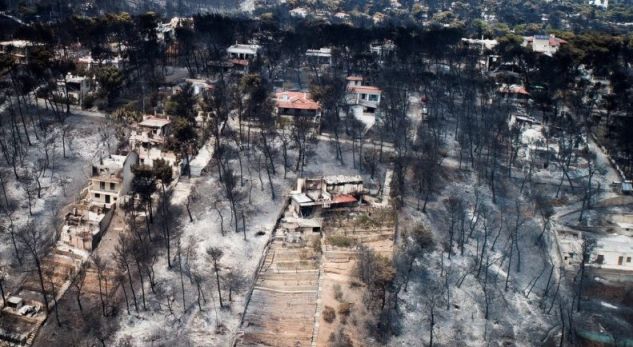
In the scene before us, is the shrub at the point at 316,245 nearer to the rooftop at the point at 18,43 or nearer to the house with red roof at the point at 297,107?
the house with red roof at the point at 297,107

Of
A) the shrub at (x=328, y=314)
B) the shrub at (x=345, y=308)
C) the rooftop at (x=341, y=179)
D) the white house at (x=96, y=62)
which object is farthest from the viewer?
the white house at (x=96, y=62)

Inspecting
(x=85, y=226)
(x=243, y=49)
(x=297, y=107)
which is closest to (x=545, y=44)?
(x=243, y=49)

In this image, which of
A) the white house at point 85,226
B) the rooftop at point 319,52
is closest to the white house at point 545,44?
the rooftop at point 319,52

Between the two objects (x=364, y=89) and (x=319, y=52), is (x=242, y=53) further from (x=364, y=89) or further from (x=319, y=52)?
(x=364, y=89)

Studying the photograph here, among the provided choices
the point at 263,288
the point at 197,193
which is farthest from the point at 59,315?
the point at 197,193

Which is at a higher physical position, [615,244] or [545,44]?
[545,44]

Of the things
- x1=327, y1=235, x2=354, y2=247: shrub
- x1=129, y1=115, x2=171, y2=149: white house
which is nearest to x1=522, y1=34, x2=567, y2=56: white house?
x1=129, y1=115, x2=171, y2=149: white house

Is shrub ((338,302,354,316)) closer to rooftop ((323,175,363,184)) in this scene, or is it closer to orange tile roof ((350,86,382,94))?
rooftop ((323,175,363,184))

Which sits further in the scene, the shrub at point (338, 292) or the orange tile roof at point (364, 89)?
the orange tile roof at point (364, 89)
